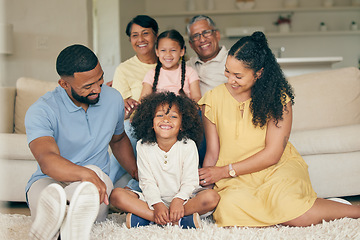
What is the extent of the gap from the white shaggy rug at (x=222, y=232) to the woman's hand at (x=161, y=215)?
0.03m

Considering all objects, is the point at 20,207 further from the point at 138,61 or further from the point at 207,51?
the point at 207,51

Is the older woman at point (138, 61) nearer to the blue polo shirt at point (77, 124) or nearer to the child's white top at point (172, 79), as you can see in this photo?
the child's white top at point (172, 79)

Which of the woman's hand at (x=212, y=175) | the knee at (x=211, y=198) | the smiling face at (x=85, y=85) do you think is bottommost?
the knee at (x=211, y=198)

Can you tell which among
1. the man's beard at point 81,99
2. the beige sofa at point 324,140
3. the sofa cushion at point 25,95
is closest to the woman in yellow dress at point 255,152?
the beige sofa at point 324,140

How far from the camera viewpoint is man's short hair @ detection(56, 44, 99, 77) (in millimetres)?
1617

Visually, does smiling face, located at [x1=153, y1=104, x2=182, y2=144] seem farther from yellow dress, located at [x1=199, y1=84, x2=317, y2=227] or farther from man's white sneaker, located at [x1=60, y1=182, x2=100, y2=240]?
man's white sneaker, located at [x1=60, y1=182, x2=100, y2=240]

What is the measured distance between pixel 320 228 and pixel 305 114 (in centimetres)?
130

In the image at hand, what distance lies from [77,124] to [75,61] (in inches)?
11.7

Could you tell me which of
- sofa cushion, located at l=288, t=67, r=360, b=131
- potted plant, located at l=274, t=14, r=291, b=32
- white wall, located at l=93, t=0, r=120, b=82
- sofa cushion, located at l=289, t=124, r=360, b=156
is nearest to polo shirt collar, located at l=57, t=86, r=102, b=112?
sofa cushion, located at l=289, t=124, r=360, b=156

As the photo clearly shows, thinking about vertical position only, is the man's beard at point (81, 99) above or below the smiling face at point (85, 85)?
below

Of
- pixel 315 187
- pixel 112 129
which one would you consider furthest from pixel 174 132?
pixel 315 187

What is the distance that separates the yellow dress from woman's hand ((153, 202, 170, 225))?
229 millimetres

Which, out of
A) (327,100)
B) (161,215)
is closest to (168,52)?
(161,215)

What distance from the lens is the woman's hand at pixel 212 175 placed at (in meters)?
1.87
